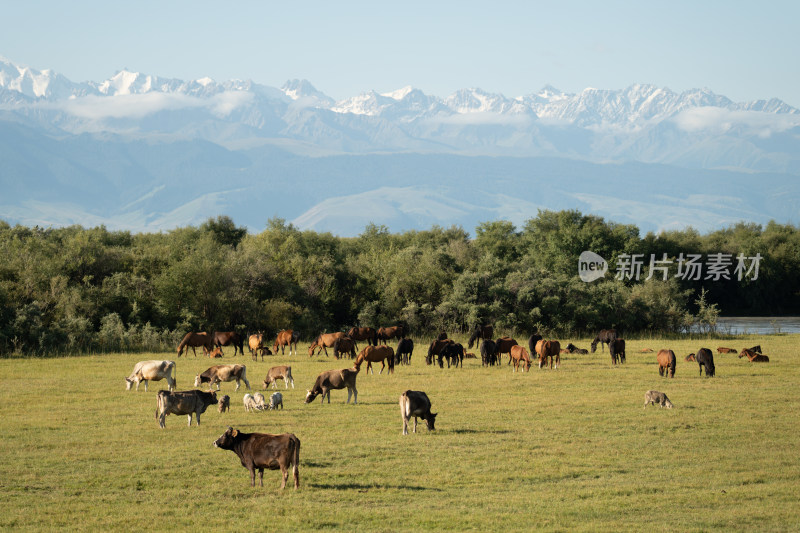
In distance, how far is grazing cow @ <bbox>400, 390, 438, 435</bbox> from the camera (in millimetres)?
16641

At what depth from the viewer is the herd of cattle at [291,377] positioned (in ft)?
41.6

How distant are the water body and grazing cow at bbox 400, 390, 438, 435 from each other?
4220 centimetres

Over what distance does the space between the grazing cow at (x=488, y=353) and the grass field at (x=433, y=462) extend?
6.01 m

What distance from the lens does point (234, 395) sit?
22297 mm

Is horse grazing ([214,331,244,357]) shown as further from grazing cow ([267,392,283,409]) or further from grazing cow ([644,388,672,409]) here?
grazing cow ([644,388,672,409])

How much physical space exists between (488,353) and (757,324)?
42.6 meters

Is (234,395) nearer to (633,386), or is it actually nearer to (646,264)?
(633,386)

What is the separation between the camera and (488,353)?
30.9m

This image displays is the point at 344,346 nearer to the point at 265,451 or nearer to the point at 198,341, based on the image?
the point at 198,341

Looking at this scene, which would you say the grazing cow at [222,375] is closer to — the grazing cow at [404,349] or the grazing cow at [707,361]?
the grazing cow at [404,349]

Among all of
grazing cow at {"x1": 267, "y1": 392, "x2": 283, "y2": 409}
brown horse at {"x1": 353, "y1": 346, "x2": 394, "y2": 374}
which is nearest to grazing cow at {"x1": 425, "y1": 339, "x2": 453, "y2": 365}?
brown horse at {"x1": 353, "y1": 346, "x2": 394, "y2": 374}

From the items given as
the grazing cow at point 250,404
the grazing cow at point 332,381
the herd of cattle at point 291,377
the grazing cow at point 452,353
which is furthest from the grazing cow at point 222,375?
the grazing cow at point 452,353

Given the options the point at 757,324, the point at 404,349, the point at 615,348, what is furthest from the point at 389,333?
the point at 757,324

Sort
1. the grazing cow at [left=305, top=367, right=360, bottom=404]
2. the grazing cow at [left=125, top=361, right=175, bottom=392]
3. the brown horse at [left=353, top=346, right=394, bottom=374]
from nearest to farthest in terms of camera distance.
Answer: the grazing cow at [left=305, top=367, right=360, bottom=404], the grazing cow at [left=125, top=361, right=175, bottom=392], the brown horse at [left=353, top=346, right=394, bottom=374]
